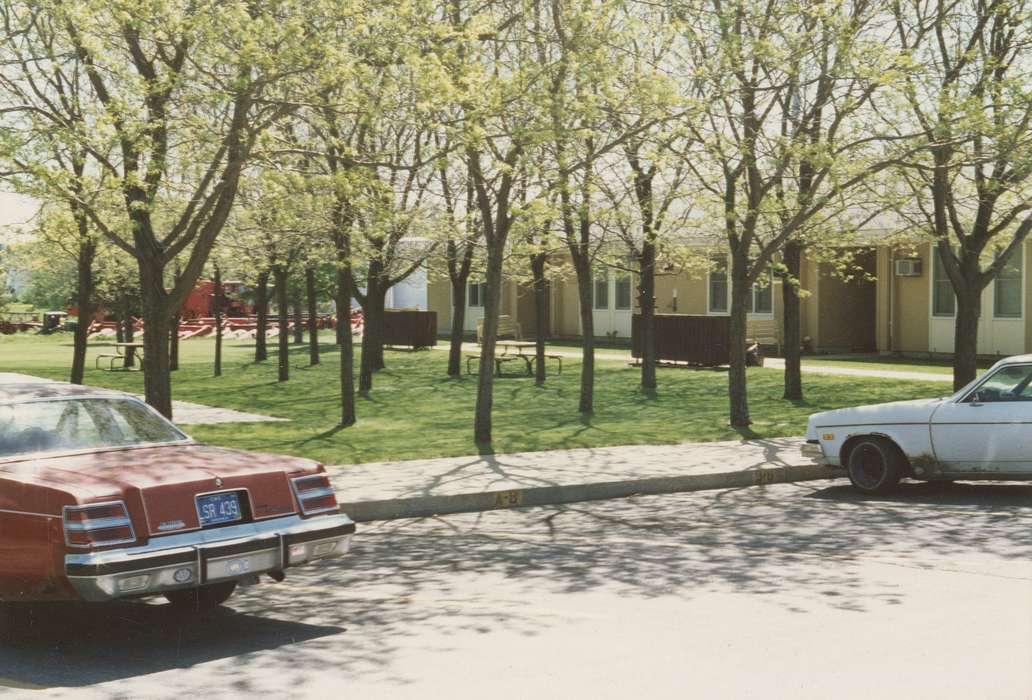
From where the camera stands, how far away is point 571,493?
1361 centimetres

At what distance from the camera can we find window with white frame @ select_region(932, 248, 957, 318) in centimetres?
3353

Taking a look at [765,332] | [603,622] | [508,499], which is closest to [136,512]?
[603,622]

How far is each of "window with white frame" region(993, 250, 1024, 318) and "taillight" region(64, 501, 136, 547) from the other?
28370mm

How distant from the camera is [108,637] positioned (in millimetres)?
7656

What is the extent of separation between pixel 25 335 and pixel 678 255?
40272 mm

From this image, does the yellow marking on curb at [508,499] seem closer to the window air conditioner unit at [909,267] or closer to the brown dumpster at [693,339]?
the brown dumpster at [693,339]

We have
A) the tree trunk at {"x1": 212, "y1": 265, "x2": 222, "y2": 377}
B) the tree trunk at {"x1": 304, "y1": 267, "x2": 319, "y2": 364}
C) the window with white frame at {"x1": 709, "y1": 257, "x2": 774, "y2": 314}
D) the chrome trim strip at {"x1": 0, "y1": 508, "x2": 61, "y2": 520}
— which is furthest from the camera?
the window with white frame at {"x1": 709, "y1": 257, "x2": 774, "y2": 314}

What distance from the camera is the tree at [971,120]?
1594cm

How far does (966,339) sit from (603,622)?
13.7 metres

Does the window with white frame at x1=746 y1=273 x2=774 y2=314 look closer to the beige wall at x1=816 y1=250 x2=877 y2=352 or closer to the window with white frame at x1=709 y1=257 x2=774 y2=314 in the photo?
the window with white frame at x1=709 y1=257 x2=774 y2=314

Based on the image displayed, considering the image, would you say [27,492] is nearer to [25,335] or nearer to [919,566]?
[919,566]

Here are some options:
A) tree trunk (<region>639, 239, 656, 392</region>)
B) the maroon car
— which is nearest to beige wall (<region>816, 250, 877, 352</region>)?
tree trunk (<region>639, 239, 656, 392</region>)

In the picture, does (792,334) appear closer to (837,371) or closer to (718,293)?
(837,371)

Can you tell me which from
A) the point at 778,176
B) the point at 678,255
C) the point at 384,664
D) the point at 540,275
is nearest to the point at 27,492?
the point at 384,664
